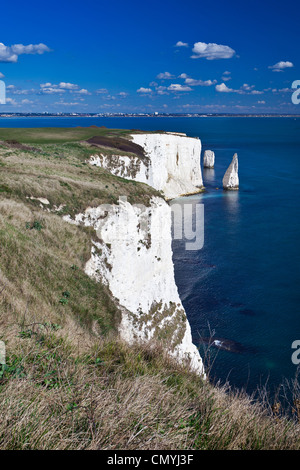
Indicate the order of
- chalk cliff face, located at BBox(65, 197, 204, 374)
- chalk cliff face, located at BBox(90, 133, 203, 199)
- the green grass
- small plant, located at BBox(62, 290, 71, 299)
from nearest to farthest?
small plant, located at BBox(62, 290, 71, 299), chalk cliff face, located at BBox(65, 197, 204, 374), the green grass, chalk cliff face, located at BBox(90, 133, 203, 199)

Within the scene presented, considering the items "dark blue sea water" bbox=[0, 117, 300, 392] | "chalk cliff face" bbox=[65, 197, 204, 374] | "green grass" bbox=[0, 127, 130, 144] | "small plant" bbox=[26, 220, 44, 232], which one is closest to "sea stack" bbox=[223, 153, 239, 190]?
"dark blue sea water" bbox=[0, 117, 300, 392]

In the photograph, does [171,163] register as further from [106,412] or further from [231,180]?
[106,412]

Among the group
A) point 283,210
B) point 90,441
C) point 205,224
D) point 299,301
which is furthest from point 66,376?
point 283,210

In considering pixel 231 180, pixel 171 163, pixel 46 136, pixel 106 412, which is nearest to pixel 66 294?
pixel 106 412

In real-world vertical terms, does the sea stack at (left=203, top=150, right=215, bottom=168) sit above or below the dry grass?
above

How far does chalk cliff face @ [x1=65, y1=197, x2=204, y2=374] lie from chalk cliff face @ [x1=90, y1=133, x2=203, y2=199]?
25.1 meters

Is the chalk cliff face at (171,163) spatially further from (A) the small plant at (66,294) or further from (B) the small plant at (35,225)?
(A) the small plant at (66,294)

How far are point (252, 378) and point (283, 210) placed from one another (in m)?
46.0

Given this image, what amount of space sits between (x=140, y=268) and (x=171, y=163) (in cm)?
5663

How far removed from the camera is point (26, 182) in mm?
19719

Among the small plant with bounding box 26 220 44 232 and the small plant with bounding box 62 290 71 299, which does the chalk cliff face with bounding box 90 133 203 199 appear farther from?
the small plant with bounding box 62 290 71 299

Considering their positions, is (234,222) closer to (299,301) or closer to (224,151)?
(299,301)

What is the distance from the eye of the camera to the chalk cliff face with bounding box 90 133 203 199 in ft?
211

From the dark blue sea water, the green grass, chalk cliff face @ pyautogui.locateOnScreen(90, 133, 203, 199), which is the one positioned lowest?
the dark blue sea water
